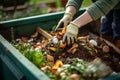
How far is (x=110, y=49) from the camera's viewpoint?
3.12 meters

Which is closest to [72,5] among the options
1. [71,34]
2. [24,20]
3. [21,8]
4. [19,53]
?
[71,34]

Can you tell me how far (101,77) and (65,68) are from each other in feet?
0.98

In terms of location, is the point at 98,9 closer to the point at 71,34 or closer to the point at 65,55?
the point at 71,34

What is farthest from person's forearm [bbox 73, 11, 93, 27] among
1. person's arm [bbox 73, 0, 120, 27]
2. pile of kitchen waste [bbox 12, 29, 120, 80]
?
pile of kitchen waste [bbox 12, 29, 120, 80]

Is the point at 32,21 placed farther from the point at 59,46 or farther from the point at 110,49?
the point at 110,49

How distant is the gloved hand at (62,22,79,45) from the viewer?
273 centimetres

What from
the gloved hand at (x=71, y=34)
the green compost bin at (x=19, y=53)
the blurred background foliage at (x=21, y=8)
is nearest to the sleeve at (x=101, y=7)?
the gloved hand at (x=71, y=34)

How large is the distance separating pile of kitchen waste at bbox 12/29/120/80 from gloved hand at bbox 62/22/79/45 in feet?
0.33

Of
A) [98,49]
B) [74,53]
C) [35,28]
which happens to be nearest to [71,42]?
[74,53]

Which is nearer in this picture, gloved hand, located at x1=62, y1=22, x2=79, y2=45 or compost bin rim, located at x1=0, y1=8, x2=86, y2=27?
gloved hand, located at x1=62, y1=22, x2=79, y2=45

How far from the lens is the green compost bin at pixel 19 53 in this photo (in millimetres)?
2271

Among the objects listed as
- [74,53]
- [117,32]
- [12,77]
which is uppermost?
[117,32]

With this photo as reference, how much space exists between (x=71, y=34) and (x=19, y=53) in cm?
47

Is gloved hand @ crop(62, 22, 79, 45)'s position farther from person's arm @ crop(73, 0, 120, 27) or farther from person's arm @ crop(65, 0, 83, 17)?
person's arm @ crop(65, 0, 83, 17)
